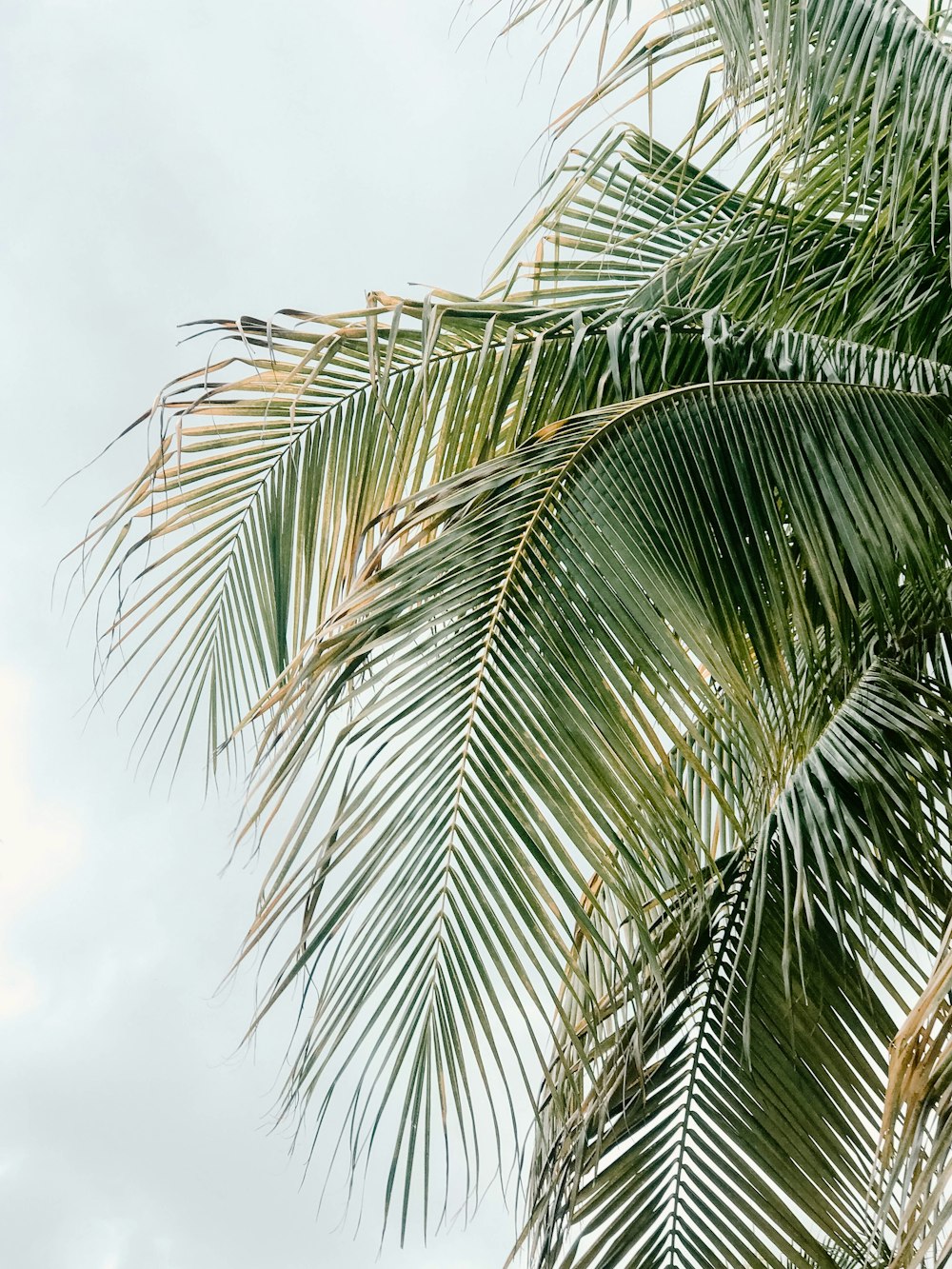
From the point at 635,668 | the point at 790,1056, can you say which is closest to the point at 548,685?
the point at 635,668

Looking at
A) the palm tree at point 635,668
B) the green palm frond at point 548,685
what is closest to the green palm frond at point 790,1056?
the palm tree at point 635,668

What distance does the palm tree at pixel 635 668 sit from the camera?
1293 millimetres

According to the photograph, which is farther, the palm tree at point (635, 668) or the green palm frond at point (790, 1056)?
the green palm frond at point (790, 1056)

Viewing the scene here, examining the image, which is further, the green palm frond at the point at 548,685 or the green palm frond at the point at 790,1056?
the green palm frond at the point at 790,1056

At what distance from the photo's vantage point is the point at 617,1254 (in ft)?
5.86

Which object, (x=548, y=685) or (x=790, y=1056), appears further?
(x=790, y=1056)

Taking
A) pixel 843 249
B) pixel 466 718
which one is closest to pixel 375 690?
pixel 466 718

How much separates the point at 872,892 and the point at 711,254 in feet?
3.35

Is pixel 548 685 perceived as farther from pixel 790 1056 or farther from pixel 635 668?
A: pixel 790 1056

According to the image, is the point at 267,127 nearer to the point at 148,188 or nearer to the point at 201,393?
the point at 148,188

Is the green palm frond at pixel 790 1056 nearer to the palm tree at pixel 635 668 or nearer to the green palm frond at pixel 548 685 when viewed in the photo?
the palm tree at pixel 635 668

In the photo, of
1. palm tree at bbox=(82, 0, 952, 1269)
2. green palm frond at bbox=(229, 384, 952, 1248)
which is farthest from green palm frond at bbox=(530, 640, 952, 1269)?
green palm frond at bbox=(229, 384, 952, 1248)

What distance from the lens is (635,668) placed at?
1406 millimetres

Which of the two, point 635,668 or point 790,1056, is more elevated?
point 635,668
